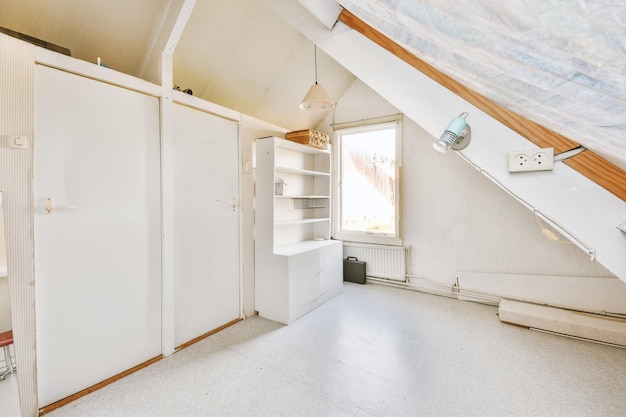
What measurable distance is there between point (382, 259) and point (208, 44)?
3.25 m

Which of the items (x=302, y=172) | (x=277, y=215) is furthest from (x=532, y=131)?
(x=277, y=215)

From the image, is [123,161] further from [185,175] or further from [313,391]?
[313,391]

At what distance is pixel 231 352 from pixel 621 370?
2.95 m

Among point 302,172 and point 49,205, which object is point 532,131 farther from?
point 302,172

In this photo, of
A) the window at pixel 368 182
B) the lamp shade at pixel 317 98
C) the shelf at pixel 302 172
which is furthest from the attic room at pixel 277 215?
the window at pixel 368 182

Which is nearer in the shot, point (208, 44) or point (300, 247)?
point (208, 44)

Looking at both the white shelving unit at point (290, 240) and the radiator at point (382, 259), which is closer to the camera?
the white shelving unit at point (290, 240)

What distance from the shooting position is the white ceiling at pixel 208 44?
5.93 ft

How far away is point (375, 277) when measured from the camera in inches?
159

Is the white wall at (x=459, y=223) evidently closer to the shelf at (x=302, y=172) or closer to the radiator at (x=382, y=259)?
the radiator at (x=382, y=259)

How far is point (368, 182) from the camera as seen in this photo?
13.6ft

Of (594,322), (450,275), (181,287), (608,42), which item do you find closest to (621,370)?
(594,322)

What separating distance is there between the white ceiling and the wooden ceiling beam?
5.75 ft

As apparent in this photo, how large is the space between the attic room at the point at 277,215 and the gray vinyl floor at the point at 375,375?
18 mm
